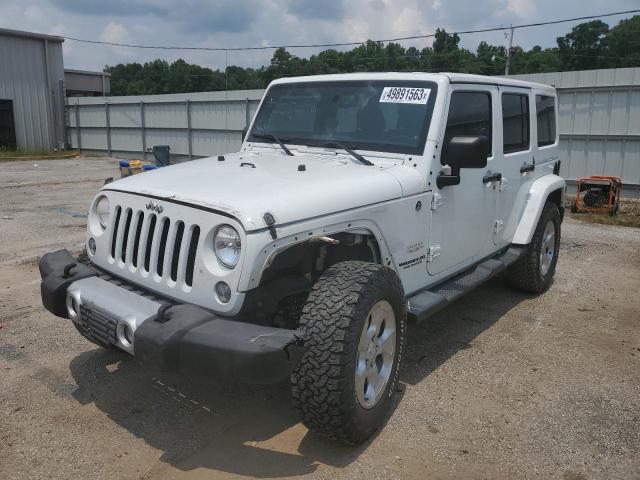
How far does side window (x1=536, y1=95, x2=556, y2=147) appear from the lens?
5.85 meters

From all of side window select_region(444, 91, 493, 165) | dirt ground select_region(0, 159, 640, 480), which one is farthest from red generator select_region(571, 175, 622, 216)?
side window select_region(444, 91, 493, 165)

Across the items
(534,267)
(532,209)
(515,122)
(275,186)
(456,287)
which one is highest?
(515,122)

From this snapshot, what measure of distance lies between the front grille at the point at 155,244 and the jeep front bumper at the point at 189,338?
0.17 metres

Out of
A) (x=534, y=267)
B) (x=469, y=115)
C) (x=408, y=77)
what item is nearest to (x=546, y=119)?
(x=534, y=267)

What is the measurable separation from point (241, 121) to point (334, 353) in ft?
54.7

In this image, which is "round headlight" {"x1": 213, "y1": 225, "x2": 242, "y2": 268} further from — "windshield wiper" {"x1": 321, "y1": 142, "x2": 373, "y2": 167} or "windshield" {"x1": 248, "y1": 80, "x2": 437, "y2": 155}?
"windshield" {"x1": 248, "y1": 80, "x2": 437, "y2": 155}

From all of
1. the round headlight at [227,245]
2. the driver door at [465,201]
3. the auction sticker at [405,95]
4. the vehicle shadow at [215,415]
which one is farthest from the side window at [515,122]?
the round headlight at [227,245]

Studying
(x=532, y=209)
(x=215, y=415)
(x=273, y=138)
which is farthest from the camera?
(x=532, y=209)

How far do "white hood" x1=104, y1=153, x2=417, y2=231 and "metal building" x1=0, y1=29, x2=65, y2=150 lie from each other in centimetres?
2398

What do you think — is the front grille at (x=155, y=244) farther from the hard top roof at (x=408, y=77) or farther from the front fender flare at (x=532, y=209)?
the front fender flare at (x=532, y=209)

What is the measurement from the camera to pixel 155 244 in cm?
315

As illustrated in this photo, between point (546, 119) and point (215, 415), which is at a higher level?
point (546, 119)

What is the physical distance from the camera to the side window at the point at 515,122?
5.04 m

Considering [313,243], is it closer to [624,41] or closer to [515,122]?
[515,122]
